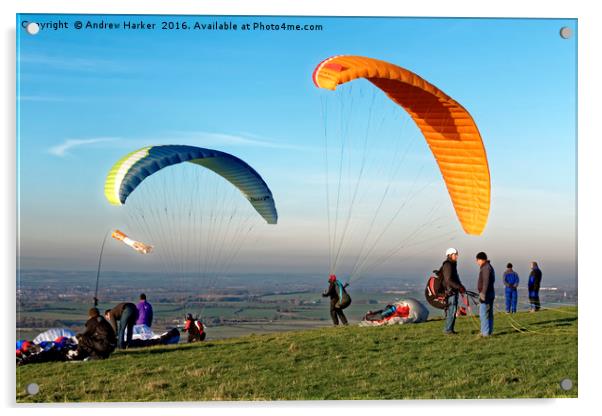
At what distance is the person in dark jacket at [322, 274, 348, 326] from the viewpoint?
11.5m

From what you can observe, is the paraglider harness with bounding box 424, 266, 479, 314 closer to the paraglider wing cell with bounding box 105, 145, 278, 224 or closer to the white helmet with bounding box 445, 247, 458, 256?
the white helmet with bounding box 445, 247, 458, 256

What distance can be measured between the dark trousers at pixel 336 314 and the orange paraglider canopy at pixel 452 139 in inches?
102

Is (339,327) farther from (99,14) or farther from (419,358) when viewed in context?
(99,14)

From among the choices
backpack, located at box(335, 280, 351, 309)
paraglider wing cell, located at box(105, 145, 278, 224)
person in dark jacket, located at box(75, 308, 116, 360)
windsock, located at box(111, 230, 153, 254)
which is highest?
paraglider wing cell, located at box(105, 145, 278, 224)

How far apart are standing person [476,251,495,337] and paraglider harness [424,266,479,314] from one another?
0.13m

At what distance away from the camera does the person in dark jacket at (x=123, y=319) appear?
424 inches

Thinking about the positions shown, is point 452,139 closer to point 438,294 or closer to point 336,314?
point 438,294

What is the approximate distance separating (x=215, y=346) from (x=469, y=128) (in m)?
4.09

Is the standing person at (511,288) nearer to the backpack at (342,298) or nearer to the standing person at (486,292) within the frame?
the standing person at (486,292)

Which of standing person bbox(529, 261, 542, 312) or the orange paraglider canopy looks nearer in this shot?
the orange paraglider canopy

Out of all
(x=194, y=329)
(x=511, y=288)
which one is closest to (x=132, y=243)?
(x=194, y=329)

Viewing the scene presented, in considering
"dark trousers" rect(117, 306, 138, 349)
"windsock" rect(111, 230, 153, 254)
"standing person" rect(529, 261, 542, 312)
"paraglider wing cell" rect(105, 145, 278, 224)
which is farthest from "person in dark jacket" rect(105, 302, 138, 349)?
"standing person" rect(529, 261, 542, 312)

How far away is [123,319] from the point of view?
35.5ft

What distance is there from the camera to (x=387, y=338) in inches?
424
